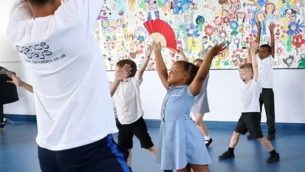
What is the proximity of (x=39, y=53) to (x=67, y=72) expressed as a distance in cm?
10

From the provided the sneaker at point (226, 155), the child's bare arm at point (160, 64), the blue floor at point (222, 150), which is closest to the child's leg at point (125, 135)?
the blue floor at point (222, 150)

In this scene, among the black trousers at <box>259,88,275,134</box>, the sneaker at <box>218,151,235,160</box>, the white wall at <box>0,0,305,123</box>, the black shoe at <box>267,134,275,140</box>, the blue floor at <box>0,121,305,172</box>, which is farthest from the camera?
the white wall at <box>0,0,305,123</box>

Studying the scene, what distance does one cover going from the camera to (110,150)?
1.41 metres

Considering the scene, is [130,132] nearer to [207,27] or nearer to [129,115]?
[129,115]

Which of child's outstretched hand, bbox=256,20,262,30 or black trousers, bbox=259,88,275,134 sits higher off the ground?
child's outstretched hand, bbox=256,20,262,30

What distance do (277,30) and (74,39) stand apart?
4350 millimetres

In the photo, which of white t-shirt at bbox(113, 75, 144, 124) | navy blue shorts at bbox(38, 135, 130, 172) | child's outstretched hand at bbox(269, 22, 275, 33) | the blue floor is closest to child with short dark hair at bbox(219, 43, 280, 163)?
the blue floor

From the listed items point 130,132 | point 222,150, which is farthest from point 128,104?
point 222,150

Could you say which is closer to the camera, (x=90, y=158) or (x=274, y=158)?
(x=90, y=158)

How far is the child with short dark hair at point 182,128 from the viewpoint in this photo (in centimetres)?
287

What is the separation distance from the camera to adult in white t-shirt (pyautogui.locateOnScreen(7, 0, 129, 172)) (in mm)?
1314

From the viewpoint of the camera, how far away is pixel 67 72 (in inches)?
53.1

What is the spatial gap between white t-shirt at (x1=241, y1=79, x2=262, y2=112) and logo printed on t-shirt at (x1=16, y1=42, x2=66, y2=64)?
10.1 feet

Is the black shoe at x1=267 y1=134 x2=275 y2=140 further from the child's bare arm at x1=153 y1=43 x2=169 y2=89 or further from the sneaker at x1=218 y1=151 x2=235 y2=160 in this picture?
the child's bare arm at x1=153 y1=43 x2=169 y2=89
